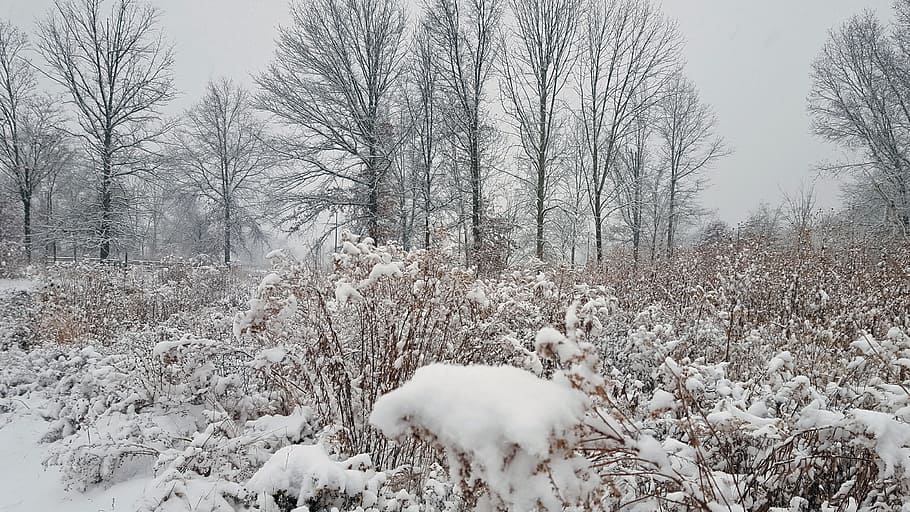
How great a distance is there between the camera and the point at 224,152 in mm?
21406

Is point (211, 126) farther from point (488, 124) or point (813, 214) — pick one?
point (813, 214)

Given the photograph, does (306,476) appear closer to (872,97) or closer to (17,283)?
(17,283)

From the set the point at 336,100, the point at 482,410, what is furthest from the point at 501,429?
the point at 336,100

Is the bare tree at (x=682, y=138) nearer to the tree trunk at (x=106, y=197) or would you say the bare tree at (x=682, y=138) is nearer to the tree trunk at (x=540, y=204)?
the tree trunk at (x=540, y=204)

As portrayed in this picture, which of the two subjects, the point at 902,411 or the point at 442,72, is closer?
the point at 902,411

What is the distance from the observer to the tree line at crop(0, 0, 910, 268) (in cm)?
1308

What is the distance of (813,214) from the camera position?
8.16m

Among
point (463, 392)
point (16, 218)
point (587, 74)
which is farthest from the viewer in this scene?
point (16, 218)

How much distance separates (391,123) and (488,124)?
10.7ft

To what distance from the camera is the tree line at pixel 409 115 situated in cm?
1308

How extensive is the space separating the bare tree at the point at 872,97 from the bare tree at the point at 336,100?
16.0 metres

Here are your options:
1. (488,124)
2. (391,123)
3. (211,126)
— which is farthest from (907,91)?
(211,126)

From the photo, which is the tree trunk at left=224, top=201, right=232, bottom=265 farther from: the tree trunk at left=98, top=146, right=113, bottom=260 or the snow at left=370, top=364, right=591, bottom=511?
the snow at left=370, top=364, right=591, bottom=511

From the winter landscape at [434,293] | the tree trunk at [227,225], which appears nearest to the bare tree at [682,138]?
the winter landscape at [434,293]
